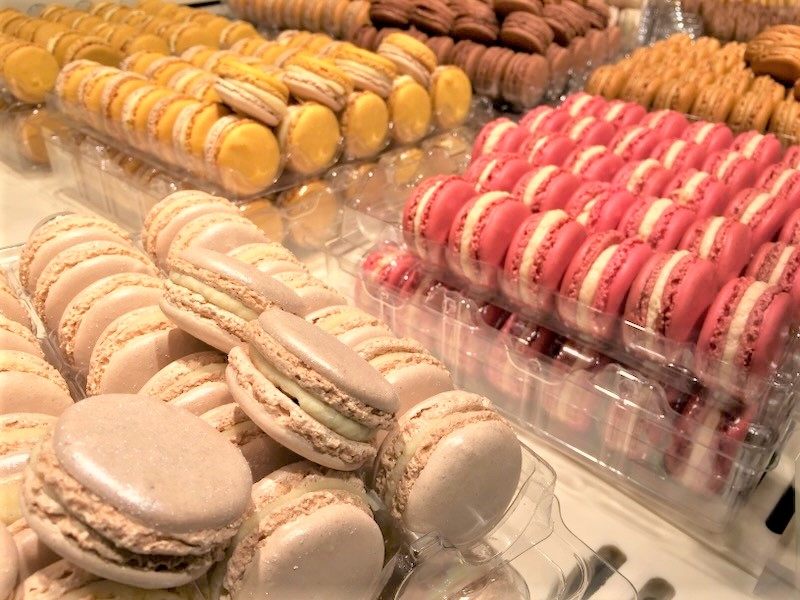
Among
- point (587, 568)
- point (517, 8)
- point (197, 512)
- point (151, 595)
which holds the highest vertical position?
point (517, 8)

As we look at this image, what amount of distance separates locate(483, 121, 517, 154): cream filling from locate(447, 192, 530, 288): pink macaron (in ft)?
1.69

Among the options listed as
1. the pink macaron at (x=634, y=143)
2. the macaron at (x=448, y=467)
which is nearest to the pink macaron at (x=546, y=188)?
the pink macaron at (x=634, y=143)

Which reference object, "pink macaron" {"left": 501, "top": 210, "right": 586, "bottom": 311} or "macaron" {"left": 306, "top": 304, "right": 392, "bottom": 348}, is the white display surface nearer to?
"pink macaron" {"left": 501, "top": 210, "right": 586, "bottom": 311}

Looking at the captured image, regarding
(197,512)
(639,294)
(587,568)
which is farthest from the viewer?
(639,294)

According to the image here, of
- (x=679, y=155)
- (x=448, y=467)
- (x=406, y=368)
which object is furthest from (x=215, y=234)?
(x=679, y=155)

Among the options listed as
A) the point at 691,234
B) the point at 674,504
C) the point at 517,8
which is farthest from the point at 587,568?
the point at 517,8

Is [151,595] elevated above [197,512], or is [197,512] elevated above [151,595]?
[197,512]

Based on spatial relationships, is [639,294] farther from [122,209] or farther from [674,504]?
[122,209]

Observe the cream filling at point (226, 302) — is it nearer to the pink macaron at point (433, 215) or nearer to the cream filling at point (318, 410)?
the cream filling at point (318, 410)

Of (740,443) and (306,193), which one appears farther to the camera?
(306,193)

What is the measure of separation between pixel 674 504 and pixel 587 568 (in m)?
0.33

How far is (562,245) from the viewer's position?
132 cm

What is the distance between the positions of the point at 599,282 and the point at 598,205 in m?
0.31

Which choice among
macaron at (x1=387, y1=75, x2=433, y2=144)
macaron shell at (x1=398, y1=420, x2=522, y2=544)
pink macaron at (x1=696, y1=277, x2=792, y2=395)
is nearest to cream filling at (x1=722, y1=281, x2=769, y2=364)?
pink macaron at (x1=696, y1=277, x2=792, y2=395)
